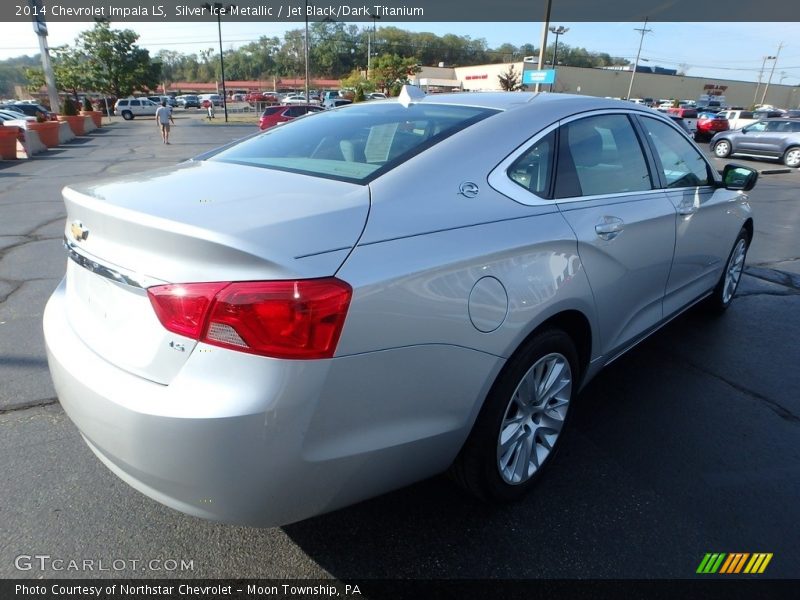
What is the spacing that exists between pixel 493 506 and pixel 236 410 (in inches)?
55.0

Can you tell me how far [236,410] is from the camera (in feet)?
4.83

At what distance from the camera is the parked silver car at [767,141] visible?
18.5 m

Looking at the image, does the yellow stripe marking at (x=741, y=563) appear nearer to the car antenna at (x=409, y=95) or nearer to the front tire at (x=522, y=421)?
the front tire at (x=522, y=421)

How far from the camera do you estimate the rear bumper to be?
1491 mm

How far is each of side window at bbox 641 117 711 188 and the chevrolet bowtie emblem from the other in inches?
120

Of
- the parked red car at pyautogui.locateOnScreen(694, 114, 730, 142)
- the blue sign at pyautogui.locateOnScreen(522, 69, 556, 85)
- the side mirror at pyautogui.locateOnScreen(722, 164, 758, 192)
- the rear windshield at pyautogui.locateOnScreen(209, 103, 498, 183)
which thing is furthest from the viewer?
the parked red car at pyautogui.locateOnScreen(694, 114, 730, 142)

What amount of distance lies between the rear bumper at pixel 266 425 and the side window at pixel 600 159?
1.16 meters

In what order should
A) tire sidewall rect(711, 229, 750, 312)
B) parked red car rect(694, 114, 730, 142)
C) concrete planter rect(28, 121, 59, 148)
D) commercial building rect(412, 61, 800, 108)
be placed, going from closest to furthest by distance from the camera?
tire sidewall rect(711, 229, 750, 312)
concrete planter rect(28, 121, 59, 148)
parked red car rect(694, 114, 730, 142)
commercial building rect(412, 61, 800, 108)

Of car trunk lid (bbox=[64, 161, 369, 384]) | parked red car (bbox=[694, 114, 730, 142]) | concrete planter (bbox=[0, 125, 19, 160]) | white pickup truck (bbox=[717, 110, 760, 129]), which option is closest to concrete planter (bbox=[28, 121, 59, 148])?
concrete planter (bbox=[0, 125, 19, 160])

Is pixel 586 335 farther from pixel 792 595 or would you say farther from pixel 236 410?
pixel 236 410

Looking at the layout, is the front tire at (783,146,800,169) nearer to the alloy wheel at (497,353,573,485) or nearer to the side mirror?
the side mirror

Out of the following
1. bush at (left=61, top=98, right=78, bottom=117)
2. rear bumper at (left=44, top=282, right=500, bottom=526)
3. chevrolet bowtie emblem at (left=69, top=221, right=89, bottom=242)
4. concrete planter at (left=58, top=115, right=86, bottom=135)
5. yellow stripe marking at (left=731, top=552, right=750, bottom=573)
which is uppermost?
chevrolet bowtie emblem at (left=69, top=221, right=89, bottom=242)

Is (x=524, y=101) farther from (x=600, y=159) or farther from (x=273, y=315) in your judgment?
(x=273, y=315)

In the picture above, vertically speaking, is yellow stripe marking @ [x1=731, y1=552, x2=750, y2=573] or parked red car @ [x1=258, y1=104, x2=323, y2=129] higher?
yellow stripe marking @ [x1=731, y1=552, x2=750, y2=573]
